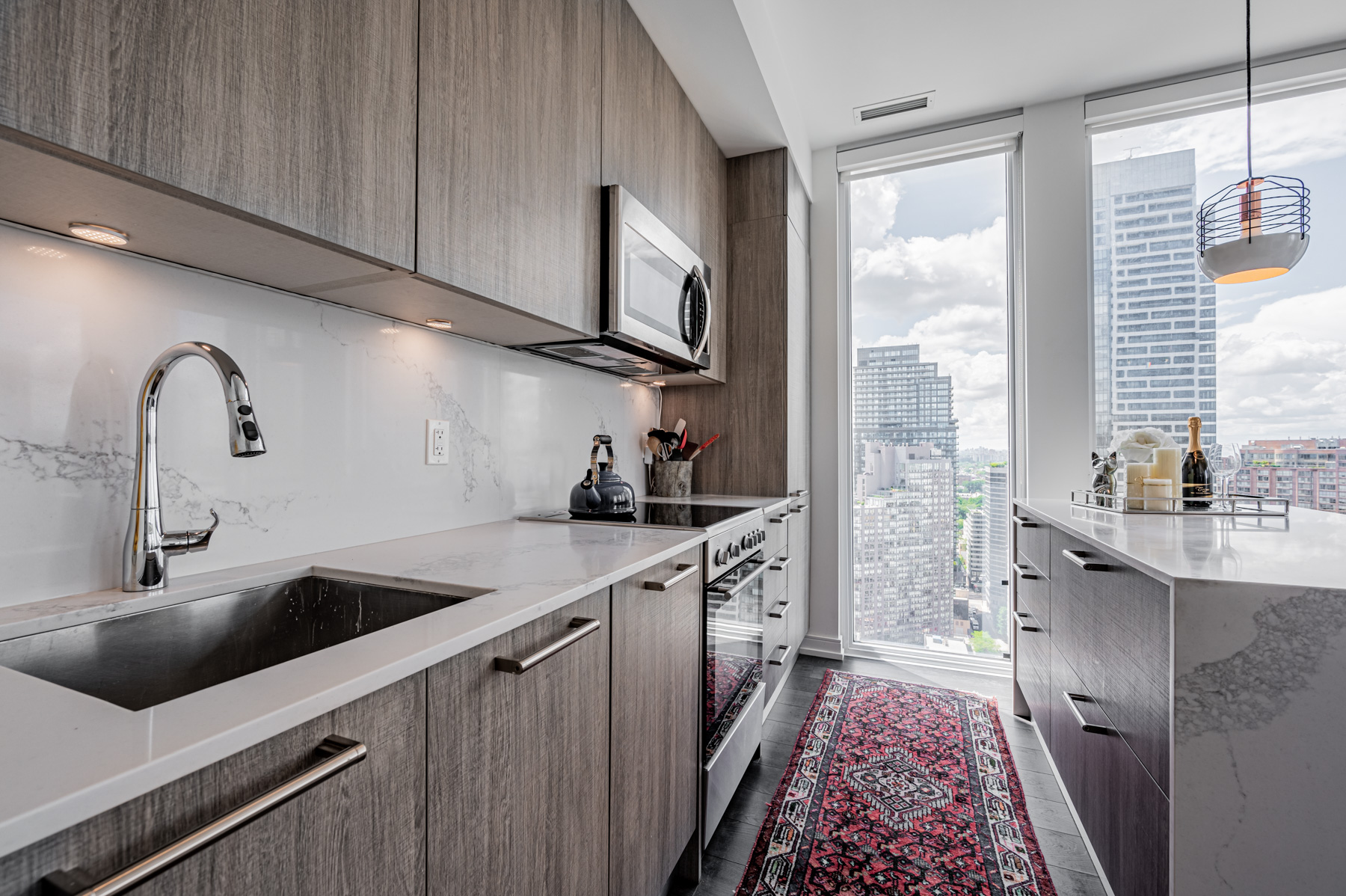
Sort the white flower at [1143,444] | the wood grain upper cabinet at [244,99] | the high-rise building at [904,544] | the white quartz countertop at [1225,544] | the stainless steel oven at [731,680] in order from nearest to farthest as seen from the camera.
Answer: the wood grain upper cabinet at [244,99], the white quartz countertop at [1225,544], the stainless steel oven at [731,680], the white flower at [1143,444], the high-rise building at [904,544]

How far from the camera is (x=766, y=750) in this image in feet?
7.13

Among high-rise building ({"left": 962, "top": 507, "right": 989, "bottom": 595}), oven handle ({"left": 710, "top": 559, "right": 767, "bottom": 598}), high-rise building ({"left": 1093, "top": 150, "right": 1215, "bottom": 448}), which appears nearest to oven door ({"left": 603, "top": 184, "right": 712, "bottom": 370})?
oven handle ({"left": 710, "top": 559, "right": 767, "bottom": 598})

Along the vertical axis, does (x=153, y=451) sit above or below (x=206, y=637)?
above

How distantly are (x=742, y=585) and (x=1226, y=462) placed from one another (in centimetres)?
237

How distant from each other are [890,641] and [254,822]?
10.4ft

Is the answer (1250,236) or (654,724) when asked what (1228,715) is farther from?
(1250,236)

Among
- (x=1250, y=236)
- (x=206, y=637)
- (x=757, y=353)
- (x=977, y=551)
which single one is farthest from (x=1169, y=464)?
(x=206, y=637)

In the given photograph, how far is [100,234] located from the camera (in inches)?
33.5

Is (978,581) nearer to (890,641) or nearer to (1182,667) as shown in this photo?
(890,641)

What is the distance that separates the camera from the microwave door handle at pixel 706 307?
2277mm

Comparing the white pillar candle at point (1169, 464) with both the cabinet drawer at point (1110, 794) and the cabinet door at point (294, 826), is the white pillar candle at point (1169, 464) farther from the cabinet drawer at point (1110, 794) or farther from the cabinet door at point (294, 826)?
the cabinet door at point (294, 826)

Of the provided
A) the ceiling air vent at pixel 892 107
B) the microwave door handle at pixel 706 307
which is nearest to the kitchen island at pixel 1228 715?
the microwave door handle at pixel 706 307

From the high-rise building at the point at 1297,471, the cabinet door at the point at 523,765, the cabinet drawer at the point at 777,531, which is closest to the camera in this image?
the cabinet door at the point at 523,765

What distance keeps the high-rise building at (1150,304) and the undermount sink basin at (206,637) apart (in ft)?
10.1
